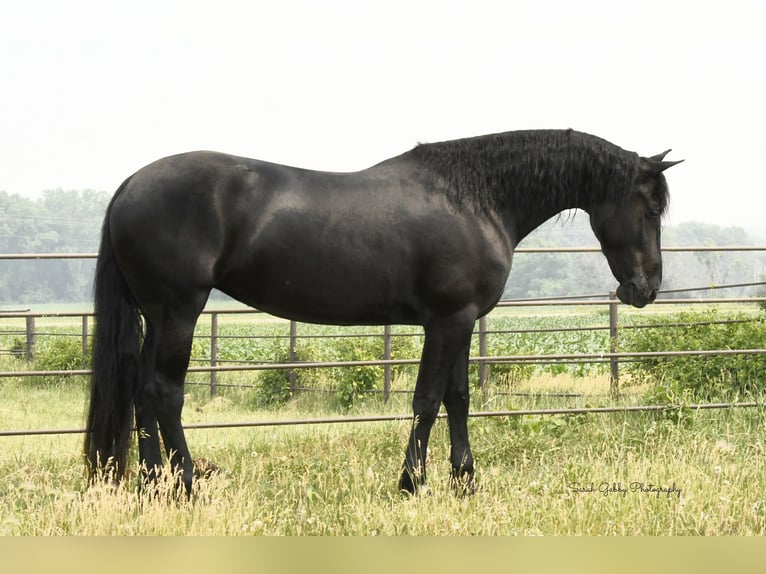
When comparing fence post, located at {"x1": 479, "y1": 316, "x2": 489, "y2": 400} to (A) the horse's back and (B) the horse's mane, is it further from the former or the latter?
(A) the horse's back

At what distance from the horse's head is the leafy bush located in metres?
3.79

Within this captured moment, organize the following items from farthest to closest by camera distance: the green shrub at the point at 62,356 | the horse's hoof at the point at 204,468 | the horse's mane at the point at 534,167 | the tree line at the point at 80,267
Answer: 1. the tree line at the point at 80,267
2. the green shrub at the point at 62,356
3. the horse's hoof at the point at 204,468
4. the horse's mane at the point at 534,167

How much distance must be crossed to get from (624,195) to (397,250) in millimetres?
1448

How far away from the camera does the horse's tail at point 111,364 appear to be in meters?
4.36

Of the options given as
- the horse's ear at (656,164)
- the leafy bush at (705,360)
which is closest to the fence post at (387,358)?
the leafy bush at (705,360)

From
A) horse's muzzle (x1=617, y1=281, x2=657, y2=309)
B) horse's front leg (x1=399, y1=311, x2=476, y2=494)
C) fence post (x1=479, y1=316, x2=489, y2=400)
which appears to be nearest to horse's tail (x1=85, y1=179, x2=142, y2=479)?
horse's front leg (x1=399, y1=311, x2=476, y2=494)

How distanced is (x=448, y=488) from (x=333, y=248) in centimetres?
157

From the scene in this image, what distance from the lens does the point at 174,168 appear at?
419cm

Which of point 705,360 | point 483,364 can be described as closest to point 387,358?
point 483,364

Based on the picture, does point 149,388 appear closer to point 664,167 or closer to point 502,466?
point 502,466

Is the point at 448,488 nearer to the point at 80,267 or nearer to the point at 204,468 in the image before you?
the point at 204,468

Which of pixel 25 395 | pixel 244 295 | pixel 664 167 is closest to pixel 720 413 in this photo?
pixel 664 167

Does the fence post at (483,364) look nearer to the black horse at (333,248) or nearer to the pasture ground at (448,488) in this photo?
the pasture ground at (448,488)

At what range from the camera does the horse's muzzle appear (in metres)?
4.69
